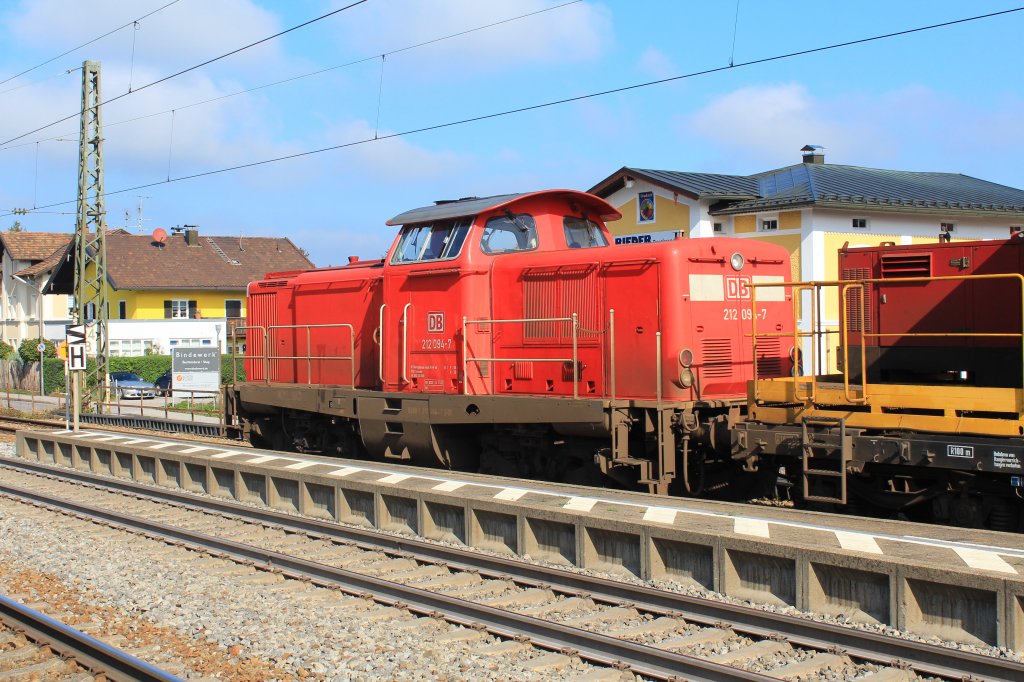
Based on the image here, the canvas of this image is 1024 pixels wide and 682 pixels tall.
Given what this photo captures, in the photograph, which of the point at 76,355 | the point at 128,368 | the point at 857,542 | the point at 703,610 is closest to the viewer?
the point at 703,610

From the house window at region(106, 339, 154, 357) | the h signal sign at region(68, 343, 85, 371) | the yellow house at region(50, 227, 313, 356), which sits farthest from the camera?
the yellow house at region(50, 227, 313, 356)

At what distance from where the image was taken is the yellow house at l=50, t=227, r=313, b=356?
47.5m

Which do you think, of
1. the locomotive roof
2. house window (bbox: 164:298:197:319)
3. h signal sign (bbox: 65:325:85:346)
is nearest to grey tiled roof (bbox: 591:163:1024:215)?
the locomotive roof

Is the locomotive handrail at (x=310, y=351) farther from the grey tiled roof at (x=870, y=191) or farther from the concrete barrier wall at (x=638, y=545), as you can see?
the grey tiled roof at (x=870, y=191)

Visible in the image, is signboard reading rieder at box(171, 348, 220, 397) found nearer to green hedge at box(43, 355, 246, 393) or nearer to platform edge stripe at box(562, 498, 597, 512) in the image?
green hedge at box(43, 355, 246, 393)

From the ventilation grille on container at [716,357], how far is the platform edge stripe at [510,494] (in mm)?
2488

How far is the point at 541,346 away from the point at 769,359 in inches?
109

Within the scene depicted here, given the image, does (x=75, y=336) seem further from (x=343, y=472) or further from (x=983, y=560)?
(x=983, y=560)

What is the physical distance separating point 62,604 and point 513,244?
22.1 feet

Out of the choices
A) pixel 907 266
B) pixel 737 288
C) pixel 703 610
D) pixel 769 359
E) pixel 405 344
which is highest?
pixel 907 266

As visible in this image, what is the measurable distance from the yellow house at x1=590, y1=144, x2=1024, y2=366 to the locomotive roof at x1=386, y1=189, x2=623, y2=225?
9.35 meters

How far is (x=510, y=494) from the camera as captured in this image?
9.96 m

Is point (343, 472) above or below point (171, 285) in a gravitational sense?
below

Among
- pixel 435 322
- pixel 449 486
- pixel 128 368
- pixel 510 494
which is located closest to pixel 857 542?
pixel 510 494
